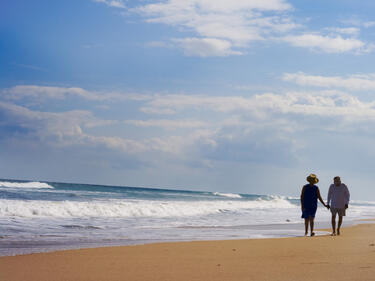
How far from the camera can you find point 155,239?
10531mm

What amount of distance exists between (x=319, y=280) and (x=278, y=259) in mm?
1789

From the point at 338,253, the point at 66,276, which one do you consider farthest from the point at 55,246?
the point at 338,253

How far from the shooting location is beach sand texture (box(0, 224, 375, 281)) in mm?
5684

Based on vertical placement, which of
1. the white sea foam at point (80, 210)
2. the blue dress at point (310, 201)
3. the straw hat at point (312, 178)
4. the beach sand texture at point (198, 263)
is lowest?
the white sea foam at point (80, 210)

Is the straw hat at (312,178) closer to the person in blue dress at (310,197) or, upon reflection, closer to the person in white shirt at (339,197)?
the person in blue dress at (310,197)

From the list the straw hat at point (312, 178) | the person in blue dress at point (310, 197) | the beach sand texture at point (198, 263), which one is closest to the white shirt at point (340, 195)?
the person in blue dress at point (310, 197)

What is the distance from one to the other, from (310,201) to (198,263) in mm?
6441

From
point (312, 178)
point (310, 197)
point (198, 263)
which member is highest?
point (312, 178)

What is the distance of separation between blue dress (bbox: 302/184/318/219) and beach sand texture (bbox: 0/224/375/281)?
3457mm

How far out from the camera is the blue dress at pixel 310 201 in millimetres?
12391

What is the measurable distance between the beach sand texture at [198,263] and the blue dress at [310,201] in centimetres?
346

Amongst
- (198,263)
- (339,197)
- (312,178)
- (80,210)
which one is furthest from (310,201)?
(80,210)

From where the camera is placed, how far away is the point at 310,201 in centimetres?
1243

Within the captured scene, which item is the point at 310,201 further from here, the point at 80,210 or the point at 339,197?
the point at 80,210
